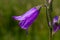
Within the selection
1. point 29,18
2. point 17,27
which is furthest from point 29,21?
point 17,27

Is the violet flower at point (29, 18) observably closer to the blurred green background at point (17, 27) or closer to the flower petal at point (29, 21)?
the flower petal at point (29, 21)

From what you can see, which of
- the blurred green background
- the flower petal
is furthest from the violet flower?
the blurred green background

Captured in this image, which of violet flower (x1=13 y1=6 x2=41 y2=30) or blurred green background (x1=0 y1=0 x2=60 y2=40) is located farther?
blurred green background (x1=0 y1=0 x2=60 y2=40)

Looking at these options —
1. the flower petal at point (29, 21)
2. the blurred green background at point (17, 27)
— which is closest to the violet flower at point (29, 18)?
the flower petal at point (29, 21)

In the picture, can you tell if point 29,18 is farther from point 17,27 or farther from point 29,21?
point 17,27

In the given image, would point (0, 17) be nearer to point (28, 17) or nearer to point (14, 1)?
point (14, 1)

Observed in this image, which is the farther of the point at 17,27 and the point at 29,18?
the point at 17,27

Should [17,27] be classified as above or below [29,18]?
below

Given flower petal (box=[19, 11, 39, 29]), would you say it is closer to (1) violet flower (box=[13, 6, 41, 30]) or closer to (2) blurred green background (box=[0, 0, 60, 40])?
(1) violet flower (box=[13, 6, 41, 30])

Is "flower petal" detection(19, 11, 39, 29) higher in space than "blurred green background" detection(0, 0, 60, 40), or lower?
higher

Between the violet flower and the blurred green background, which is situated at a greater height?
the violet flower

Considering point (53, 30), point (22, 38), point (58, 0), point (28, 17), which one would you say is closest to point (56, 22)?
point (53, 30)
